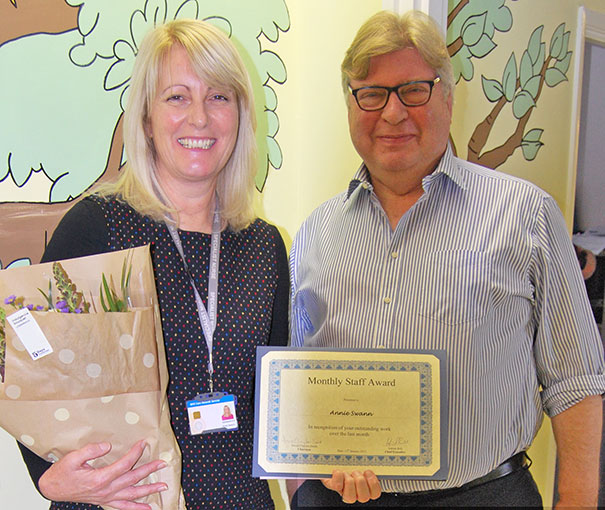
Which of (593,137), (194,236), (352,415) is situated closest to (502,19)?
(593,137)

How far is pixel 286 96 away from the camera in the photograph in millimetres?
2336

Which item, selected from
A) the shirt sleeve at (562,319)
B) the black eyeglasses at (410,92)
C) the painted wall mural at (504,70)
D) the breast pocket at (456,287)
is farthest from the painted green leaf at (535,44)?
the breast pocket at (456,287)

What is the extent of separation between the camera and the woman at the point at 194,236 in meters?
1.25

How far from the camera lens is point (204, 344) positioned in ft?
4.18

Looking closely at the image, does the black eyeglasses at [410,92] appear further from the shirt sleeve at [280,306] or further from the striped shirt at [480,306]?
the shirt sleeve at [280,306]

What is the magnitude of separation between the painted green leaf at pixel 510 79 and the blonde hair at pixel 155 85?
0.68 m

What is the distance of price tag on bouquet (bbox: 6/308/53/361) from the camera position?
0.96 metres

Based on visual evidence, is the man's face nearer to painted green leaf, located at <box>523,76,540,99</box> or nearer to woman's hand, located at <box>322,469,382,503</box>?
painted green leaf, located at <box>523,76,540,99</box>

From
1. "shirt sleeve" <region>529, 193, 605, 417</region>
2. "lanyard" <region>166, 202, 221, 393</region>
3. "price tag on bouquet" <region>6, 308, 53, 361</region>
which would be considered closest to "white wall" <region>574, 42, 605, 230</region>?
"shirt sleeve" <region>529, 193, 605, 417</region>

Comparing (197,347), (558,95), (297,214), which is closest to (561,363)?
(558,95)

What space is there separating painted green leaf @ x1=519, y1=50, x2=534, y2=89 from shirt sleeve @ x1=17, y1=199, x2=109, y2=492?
1.05 m

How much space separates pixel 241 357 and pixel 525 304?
2.28 feet

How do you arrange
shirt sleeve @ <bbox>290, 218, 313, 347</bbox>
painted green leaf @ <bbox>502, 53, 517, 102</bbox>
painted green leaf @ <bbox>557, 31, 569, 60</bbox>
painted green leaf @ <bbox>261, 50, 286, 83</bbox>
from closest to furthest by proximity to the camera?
1. painted green leaf @ <bbox>557, 31, 569, 60</bbox>
2. painted green leaf @ <bbox>502, 53, 517, 102</bbox>
3. shirt sleeve @ <bbox>290, 218, 313, 347</bbox>
4. painted green leaf @ <bbox>261, 50, 286, 83</bbox>
